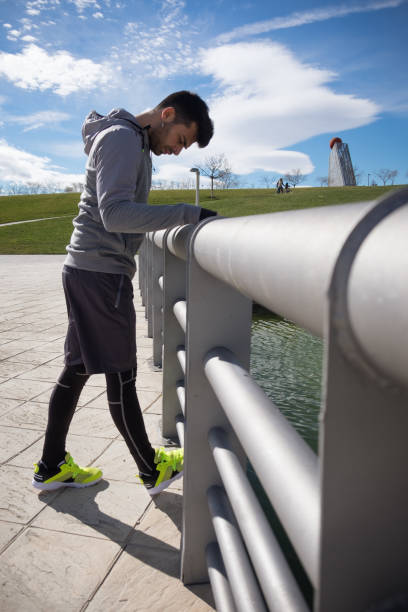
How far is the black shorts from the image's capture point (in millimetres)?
2354

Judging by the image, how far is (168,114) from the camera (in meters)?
2.38

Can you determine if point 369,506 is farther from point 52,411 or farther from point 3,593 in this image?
point 52,411

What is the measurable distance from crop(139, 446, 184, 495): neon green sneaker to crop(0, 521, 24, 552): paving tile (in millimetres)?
625

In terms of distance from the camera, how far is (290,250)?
571 millimetres

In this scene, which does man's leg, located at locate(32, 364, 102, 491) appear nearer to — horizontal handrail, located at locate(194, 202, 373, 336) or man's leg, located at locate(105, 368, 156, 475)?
man's leg, located at locate(105, 368, 156, 475)

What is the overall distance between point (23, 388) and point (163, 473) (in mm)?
2160

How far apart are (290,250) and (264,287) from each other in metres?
0.10

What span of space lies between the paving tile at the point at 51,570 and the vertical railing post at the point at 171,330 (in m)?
1.03

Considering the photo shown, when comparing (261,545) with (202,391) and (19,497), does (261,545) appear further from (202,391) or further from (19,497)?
(19,497)

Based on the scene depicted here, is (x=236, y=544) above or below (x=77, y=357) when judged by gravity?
below

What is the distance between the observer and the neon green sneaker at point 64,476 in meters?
2.58

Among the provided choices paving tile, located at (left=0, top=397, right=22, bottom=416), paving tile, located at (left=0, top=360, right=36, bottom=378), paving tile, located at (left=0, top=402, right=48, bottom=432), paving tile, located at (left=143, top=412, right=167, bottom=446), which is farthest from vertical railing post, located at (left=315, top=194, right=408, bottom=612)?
paving tile, located at (left=0, top=360, right=36, bottom=378)

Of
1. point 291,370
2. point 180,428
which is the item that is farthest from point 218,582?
point 291,370

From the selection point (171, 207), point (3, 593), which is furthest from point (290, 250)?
point (3, 593)
